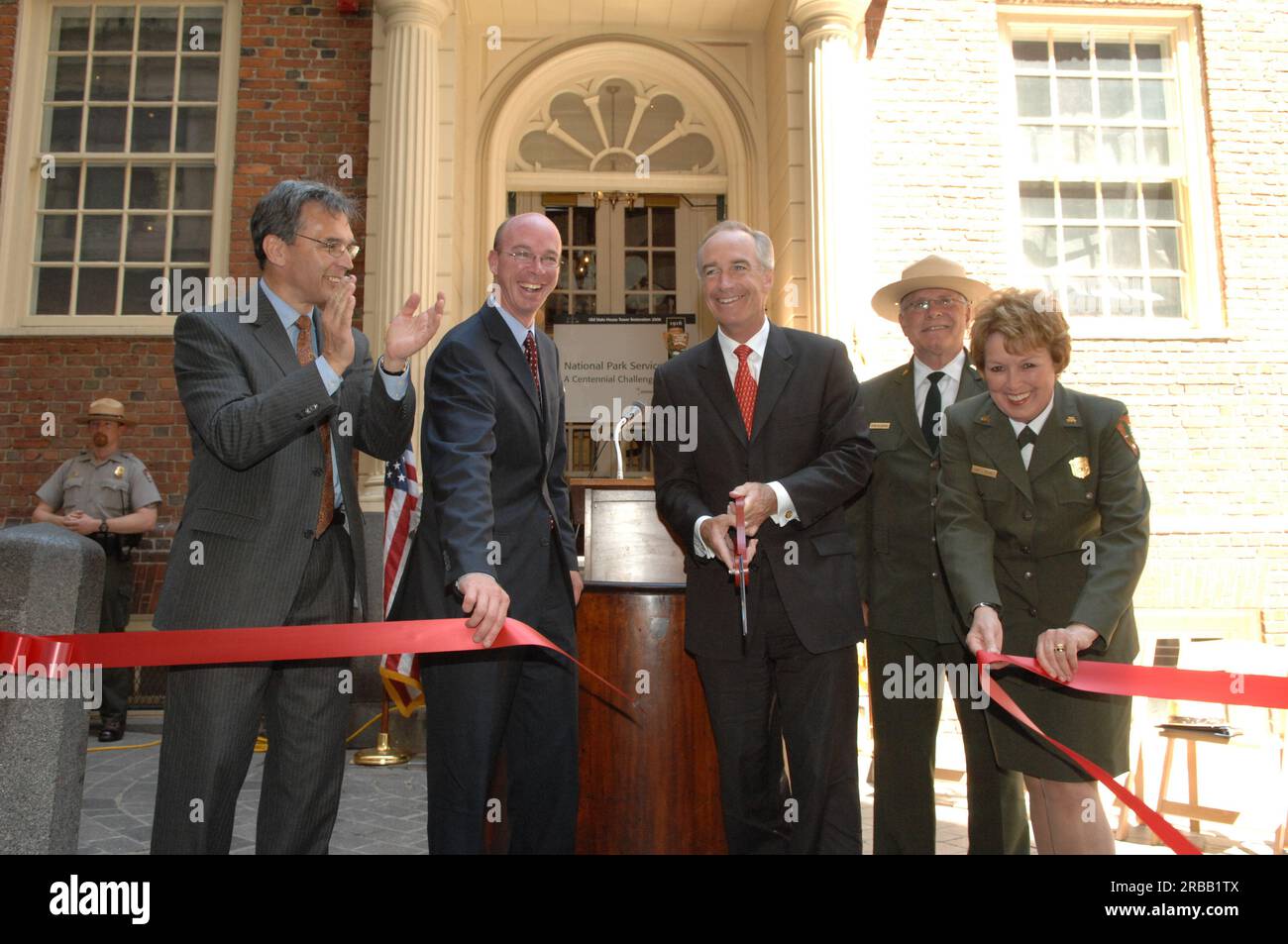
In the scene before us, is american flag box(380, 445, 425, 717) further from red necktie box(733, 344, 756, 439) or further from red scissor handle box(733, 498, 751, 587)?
red scissor handle box(733, 498, 751, 587)

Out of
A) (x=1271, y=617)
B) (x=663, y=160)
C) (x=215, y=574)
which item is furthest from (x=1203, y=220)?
(x=215, y=574)

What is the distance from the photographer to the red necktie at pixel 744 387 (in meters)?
2.96

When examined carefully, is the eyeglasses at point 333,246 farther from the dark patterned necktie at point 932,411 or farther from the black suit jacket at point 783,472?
the dark patterned necktie at point 932,411

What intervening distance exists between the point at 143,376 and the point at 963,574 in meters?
7.31

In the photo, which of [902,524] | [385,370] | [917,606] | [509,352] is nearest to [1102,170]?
[902,524]

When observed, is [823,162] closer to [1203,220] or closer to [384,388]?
[1203,220]

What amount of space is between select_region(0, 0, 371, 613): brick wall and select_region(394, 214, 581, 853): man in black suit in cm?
553

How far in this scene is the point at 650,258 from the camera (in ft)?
31.0

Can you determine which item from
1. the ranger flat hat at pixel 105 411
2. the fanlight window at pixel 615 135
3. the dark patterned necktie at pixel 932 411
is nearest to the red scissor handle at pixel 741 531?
the dark patterned necktie at pixel 932 411

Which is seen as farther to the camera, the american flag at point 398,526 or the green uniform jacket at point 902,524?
the american flag at point 398,526

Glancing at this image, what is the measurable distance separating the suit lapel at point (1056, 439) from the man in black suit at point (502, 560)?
1393 millimetres

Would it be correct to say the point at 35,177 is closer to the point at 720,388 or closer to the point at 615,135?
the point at 615,135

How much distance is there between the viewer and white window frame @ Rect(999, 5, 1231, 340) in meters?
7.96

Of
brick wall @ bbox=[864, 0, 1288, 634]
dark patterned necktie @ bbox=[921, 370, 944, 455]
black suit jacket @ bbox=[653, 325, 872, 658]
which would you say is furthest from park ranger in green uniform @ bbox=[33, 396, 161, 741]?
dark patterned necktie @ bbox=[921, 370, 944, 455]
